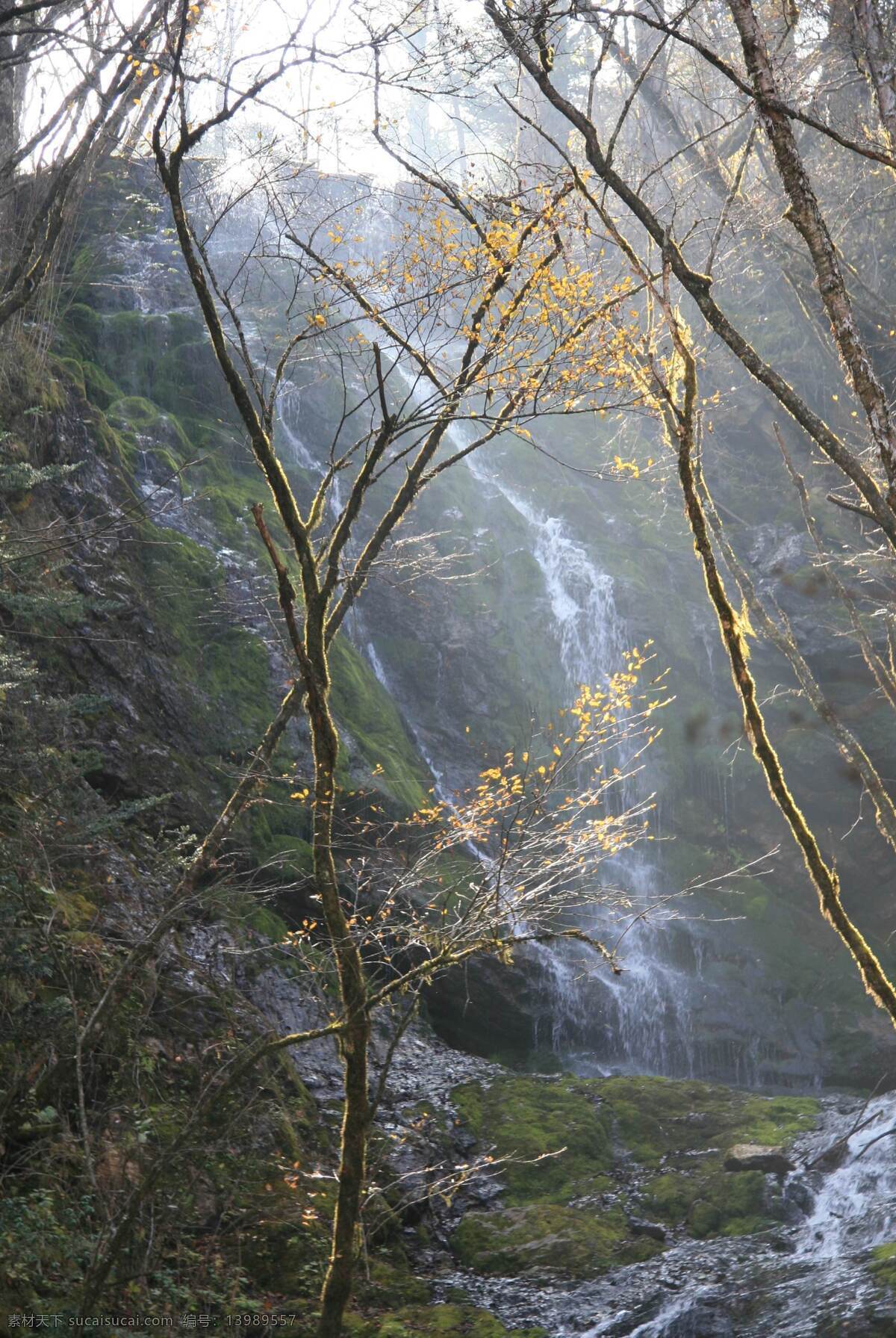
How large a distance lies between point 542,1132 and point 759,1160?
6.88ft

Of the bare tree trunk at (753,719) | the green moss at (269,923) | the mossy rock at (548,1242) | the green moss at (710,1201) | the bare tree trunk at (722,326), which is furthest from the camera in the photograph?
the green moss at (269,923)

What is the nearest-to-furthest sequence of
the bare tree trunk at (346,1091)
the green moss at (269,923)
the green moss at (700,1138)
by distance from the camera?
the bare tree trunk at (346,1091) < the green moss at (700,1138) < the green moss at (269,923)

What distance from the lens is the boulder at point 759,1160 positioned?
28.8ft

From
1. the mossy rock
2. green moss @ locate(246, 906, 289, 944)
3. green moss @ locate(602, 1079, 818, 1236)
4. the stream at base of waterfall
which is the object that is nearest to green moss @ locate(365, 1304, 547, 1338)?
the stream at base of waterfall

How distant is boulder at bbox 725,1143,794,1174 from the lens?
28.8 ft

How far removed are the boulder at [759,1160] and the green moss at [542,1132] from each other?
1201mm

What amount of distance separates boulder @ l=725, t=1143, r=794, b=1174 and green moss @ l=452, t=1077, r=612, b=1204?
120cm

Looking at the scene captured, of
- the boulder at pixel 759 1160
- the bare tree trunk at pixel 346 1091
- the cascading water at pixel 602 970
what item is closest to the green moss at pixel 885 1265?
the boulder at pixel 759 1160

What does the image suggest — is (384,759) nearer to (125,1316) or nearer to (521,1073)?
(521,1073)

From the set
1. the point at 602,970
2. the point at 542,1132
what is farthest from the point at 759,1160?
the point at 602,970

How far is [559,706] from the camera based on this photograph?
16547 millimetres

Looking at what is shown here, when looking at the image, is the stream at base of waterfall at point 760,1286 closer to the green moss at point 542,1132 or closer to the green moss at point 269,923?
the green moss at point 542,1132

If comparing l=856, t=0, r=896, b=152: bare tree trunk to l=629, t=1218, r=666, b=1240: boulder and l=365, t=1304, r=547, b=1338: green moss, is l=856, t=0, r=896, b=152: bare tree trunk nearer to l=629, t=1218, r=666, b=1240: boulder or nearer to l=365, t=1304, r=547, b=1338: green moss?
l=365, t=1304, r=547, b=1338: green moss

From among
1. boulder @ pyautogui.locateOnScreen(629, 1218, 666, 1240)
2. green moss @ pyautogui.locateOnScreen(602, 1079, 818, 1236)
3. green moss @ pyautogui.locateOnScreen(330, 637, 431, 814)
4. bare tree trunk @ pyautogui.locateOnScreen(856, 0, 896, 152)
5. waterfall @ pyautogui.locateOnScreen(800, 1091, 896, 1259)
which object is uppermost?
bare tree trunk @ pyautogui.locateOnScreen(856, 0, 896, 152)
